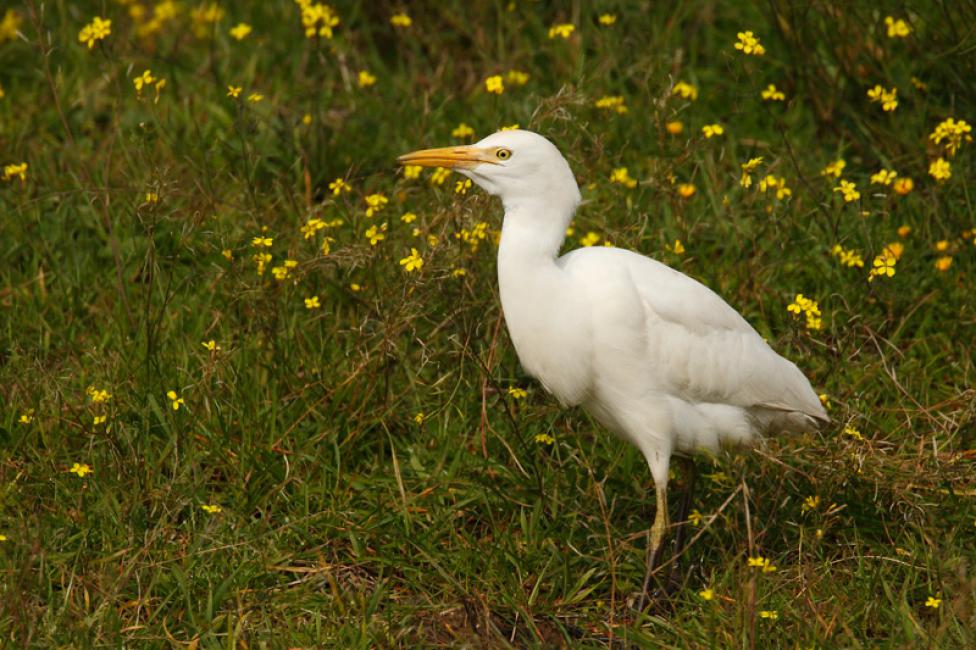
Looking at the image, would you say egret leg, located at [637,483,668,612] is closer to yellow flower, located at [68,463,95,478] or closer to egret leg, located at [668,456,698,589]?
egret leg, located at [668,456,698,589]

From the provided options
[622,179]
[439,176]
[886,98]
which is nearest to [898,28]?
[886,98]

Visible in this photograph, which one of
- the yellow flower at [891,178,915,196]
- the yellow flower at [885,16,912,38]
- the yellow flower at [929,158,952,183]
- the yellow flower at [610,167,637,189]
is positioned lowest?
the yellow flower at [610,167,637,189]

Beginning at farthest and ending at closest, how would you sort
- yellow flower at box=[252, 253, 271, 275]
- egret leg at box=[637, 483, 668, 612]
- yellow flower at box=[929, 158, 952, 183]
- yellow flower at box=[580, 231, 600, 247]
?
yellow flower at box=[580, 231, 600, 247] → yellow flower at box=[929, 158, 952, 183] → yellow flower at box=[252, 253, 271, 275] → egret leg at box=[637, 483, 668, 612]

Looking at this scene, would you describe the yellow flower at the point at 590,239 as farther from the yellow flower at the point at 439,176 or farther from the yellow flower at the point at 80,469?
the yellow flower at the point at 80,469

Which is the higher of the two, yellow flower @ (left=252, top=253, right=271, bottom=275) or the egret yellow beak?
the egret yellow beak

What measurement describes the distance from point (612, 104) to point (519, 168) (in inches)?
66.8

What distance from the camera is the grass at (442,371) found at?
4.04m

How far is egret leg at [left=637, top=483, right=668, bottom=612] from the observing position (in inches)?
166

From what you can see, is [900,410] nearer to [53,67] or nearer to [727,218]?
[727,218]

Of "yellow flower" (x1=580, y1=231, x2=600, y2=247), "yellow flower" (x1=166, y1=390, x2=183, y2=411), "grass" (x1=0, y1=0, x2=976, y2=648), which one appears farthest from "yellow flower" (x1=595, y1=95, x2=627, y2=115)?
"yellow flower" (x1=166, y1=390, x2=183, y2=411)

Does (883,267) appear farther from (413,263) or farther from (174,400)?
(174,400)

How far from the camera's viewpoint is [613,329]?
13.2 ft

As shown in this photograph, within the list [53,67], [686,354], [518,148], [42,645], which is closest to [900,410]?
[686,354]

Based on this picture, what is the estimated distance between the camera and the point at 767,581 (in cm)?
405
